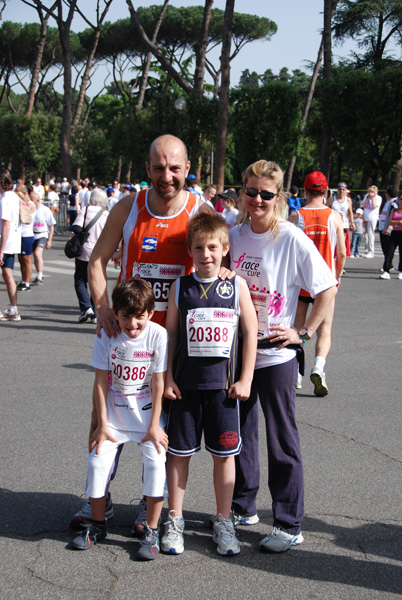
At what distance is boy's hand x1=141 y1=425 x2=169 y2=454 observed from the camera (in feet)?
10.4

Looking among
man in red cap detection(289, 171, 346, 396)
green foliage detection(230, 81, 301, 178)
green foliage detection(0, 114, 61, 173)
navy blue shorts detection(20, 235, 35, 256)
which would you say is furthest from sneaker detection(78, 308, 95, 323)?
green foliage detection(0, 114, 61, 173)

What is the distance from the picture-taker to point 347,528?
3529mm

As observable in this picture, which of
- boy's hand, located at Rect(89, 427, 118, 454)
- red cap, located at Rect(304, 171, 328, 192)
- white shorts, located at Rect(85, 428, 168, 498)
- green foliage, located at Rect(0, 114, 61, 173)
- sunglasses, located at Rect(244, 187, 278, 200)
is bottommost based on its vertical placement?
white shorts, located at Rect(85, 428, 168, 498)

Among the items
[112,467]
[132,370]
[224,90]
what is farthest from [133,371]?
[224,90]

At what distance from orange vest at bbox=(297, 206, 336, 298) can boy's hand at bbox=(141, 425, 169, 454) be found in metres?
3.35

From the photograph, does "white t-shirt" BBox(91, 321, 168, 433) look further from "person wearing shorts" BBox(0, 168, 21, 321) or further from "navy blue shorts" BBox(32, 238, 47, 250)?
"navy blue shorts" BBox(32, 238, 47, 250)

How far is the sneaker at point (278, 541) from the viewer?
3.24 meters

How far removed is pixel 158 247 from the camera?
336cm

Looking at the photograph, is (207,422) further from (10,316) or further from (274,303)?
(10,316)

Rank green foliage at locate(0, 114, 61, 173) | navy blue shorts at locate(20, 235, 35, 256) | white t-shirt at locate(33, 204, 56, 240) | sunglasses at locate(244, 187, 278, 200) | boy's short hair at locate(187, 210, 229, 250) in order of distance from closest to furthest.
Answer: boy's short hair at locate(187, 210, 229, 250), sunglasses at locate(244, 187, 278, 200), navy blue shorts at locate(20, 235, 35, 256), white t-shirt at locate(33, 204, 56, 240), green foliage at locate(0, 114, 61, 173)

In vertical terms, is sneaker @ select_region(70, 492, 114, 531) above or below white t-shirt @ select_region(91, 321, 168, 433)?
below

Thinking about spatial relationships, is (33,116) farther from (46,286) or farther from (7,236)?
(7,236)

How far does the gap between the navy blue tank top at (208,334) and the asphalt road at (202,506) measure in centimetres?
82

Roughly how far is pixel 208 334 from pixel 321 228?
3.30m
